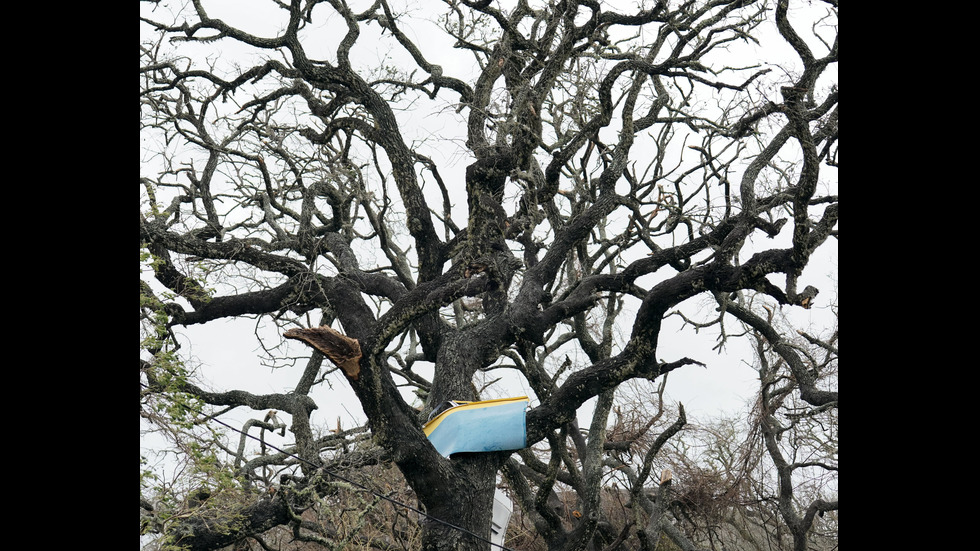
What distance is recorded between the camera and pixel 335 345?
5.55 metres

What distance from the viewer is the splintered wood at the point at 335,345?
17.2ft

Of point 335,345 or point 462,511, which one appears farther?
point 462,511

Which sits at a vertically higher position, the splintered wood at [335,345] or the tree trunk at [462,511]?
the splintered wood at [335,345]

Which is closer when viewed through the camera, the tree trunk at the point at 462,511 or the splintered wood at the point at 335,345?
the splintered wood at the point at 335,345

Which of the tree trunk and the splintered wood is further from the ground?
the splintered wood

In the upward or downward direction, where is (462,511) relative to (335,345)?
downward

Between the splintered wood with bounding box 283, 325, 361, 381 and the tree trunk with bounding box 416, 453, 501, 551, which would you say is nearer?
the splintered wood with bounding box 283, 325, 361, 381

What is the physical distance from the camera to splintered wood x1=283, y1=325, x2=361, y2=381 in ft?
17.2

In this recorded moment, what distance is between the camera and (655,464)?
11.1 metres
